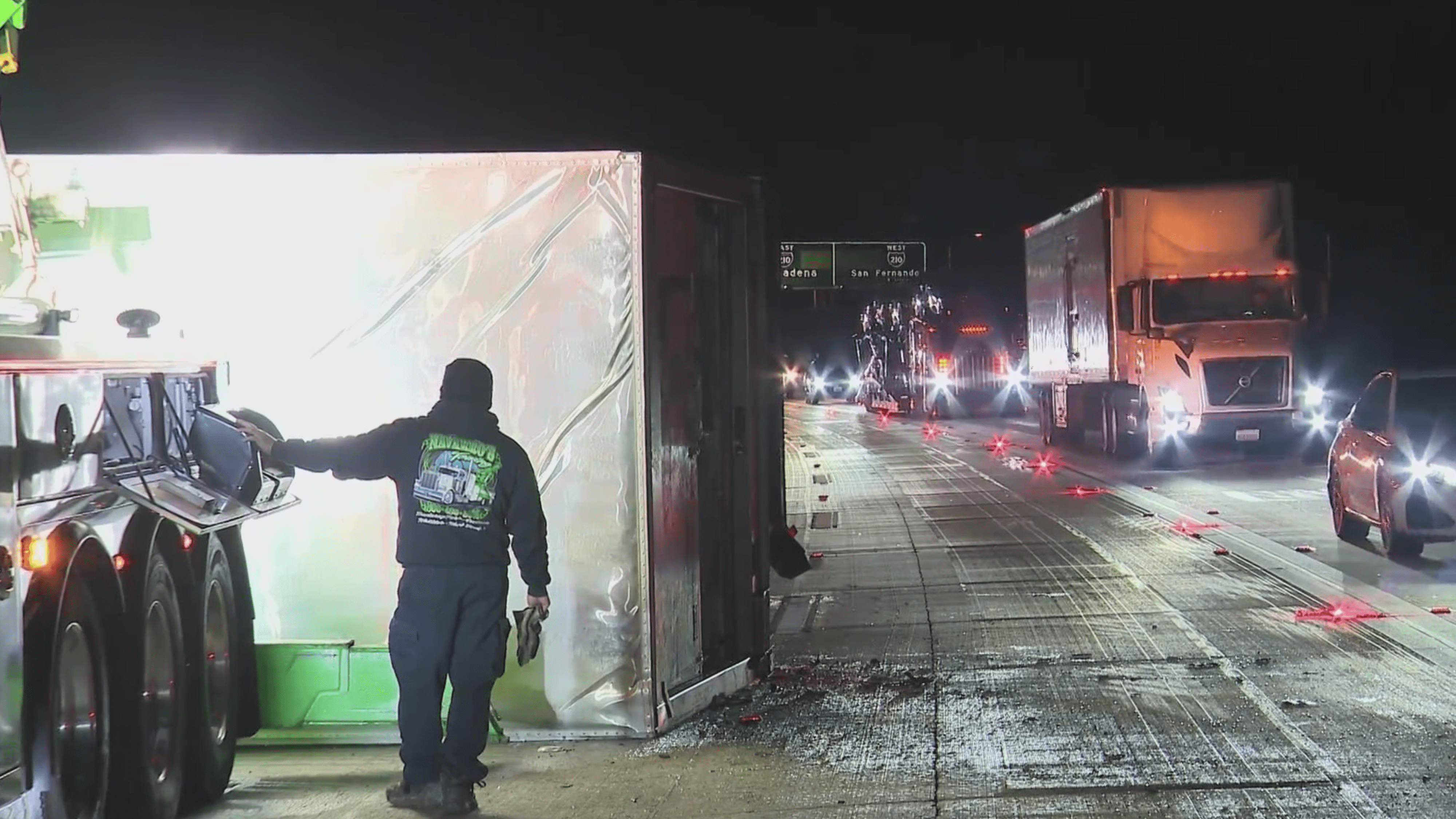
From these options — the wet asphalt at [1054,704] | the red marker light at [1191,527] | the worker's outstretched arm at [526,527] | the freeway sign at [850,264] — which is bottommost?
the wet asphalt at [1054,704]

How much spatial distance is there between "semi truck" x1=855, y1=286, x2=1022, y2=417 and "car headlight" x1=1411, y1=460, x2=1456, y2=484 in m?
30.8

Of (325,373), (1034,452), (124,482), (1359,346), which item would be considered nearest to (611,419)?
(325,373)

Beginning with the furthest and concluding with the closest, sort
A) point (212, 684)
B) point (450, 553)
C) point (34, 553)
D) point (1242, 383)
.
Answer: point (1242, 383), point (212, 684), point (450, 553), point (34, 553)

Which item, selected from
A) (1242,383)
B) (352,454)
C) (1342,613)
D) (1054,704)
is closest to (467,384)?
(352,454)

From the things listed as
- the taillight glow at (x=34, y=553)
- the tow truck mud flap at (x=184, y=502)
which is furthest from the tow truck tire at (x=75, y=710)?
the tow truck mud flap at (x=184, y=502)

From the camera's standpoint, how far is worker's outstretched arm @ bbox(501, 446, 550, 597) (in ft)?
19.3

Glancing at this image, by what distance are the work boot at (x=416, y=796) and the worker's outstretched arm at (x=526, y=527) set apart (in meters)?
0.93

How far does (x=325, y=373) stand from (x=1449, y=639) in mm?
7101

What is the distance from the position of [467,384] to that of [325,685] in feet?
6.30

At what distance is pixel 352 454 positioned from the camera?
599 centimetres

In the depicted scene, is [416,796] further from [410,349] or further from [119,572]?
[410,349]

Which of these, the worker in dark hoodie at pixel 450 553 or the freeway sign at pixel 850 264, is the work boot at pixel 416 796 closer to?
the worker in dark hoodie at pixel 450 553

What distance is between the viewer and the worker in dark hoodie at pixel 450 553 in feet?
19.0

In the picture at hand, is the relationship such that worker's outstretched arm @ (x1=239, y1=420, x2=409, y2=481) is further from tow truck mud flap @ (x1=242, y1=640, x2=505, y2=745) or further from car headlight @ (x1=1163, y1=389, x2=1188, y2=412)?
car headlight @ (x1=1163, y1=389, x2=1188, y2=412)
